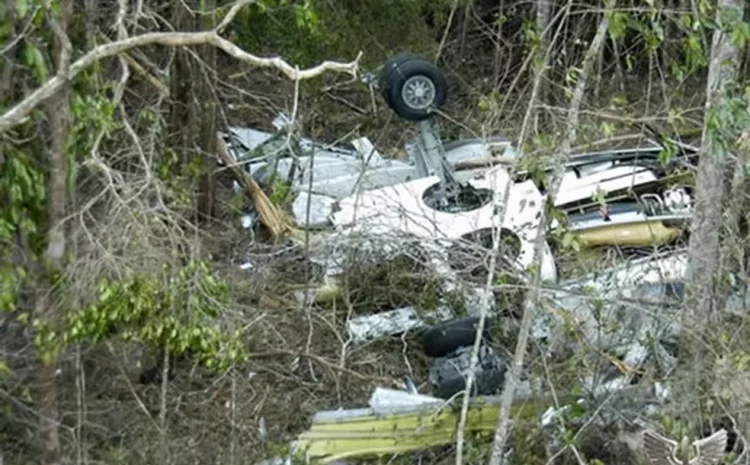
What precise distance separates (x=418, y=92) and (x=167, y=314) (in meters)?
4.22

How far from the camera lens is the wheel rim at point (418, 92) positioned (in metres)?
8.38

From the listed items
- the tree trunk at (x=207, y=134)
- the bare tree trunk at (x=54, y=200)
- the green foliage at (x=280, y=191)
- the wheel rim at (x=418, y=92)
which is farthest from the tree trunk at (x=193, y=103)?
the bare tree trunk at (x=54, y=200)

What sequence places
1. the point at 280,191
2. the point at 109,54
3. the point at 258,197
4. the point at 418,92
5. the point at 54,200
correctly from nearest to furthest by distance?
the point at 109,54 < the point at 54,200 < the point at 280,191 < the point at 418,92 < the point at 258,197

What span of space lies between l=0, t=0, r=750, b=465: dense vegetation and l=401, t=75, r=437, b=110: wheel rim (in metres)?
1.03

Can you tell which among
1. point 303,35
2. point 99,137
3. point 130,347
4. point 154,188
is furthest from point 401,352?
point 303,35

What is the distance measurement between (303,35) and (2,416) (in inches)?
219

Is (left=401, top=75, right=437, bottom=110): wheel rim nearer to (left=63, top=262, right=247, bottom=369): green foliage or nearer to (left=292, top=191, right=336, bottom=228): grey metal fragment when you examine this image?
(left=292, top=191, right=336, bottom=228): grey metal fragment

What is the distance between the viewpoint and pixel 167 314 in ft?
15.9

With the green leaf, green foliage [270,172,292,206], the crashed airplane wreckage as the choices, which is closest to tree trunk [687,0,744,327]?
the crashed airplane wreckage

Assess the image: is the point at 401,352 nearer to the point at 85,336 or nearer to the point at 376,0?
the point at 85,336

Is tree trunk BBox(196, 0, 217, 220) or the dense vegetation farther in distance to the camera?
tree trunk BBox(196, 0, 217, 220)

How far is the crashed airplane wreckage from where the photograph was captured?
6047 millimetres

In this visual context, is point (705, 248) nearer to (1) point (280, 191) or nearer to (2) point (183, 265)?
(2) point (183, 265)

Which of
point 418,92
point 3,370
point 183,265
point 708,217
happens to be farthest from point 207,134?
point 708,217
